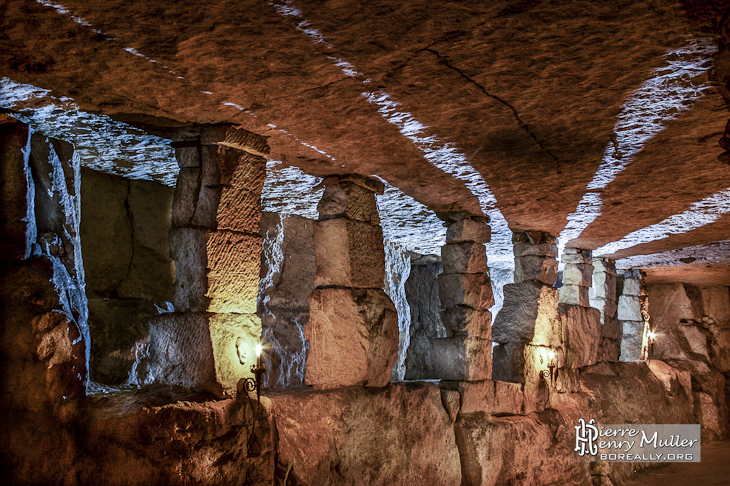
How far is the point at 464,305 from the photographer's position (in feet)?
18.8

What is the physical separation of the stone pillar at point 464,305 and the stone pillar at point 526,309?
0.76 metres

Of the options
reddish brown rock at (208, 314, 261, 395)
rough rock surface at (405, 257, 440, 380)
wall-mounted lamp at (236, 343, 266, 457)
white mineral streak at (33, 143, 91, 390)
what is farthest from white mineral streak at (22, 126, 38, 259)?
rough rock surface at (405, 257, 440, 380)

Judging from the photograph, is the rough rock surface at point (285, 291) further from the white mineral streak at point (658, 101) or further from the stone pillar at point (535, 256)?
the white mineral streak at point (658, 101)

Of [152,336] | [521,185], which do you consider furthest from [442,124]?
[152,336]

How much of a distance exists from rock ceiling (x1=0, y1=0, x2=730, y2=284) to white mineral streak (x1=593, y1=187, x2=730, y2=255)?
708 millimetres

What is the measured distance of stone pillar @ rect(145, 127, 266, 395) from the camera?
3.41 meters

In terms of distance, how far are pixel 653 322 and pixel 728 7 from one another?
1083cm

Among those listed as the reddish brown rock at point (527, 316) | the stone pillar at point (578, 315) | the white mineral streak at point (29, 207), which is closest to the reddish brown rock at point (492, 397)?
the reddish brown rock at point (527, 316)

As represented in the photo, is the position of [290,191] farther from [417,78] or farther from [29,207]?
[417,78]

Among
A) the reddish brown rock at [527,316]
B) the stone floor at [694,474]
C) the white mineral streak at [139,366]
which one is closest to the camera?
the white mineral streak at [139,366]

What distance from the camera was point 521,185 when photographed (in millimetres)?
4852

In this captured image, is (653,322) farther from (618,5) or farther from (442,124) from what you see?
(618,5)

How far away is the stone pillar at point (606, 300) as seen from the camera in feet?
28.5

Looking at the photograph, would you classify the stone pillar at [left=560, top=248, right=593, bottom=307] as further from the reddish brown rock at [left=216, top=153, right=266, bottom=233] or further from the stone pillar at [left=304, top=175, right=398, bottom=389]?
the reddish brown rock at [left=216, top=153, right=266, bottom=233]
